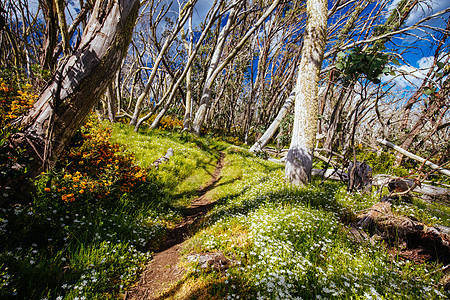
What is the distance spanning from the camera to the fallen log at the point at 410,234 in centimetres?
293

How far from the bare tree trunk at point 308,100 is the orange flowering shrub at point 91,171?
14.7ft

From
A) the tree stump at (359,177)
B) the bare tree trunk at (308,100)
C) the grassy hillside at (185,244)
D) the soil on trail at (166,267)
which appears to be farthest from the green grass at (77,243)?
the tree stump at (359,177)

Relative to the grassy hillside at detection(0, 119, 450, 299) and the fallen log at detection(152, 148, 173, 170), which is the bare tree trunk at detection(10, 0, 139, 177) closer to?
the grassy hillside at detection(0, 119, 450, 299)

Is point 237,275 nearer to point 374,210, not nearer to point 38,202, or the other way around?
point 374,210

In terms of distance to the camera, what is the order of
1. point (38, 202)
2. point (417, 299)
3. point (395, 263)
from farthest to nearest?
point (38, 202) → point (395, 263) → point (417, 299)

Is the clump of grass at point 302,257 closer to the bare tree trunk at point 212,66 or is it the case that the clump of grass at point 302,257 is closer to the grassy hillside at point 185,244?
the grassy hillside at point 185,244

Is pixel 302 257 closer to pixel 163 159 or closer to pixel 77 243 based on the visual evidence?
pixel 77 243

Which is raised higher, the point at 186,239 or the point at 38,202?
the point at 38,202

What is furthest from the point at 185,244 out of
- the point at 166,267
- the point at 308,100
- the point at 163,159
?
the point at 308,100

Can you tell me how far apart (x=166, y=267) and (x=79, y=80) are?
10.2 ft

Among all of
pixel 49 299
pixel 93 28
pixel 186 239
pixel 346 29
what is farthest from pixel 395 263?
pixel 346 29

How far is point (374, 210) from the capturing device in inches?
144

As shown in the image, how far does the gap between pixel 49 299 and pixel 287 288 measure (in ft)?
8.79

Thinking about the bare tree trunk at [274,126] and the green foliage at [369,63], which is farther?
the bare tree trunk at [274,126]
